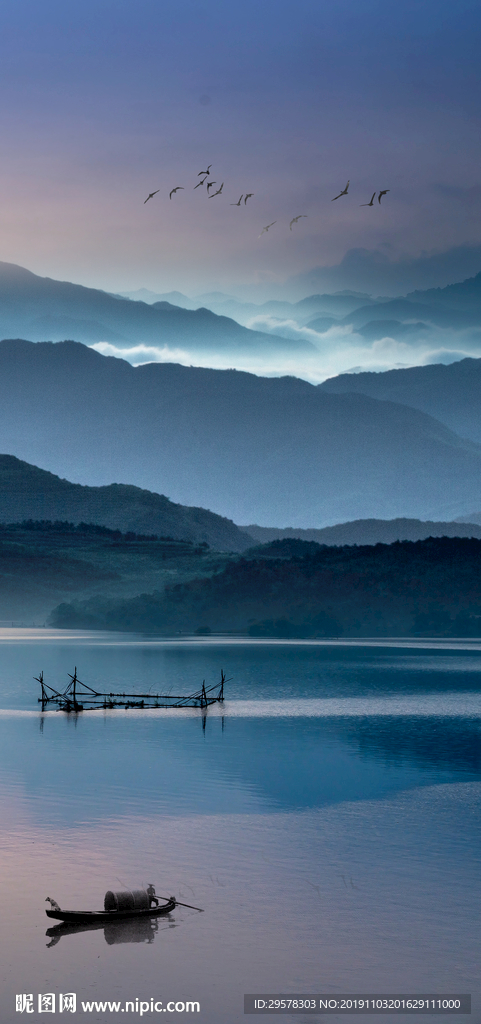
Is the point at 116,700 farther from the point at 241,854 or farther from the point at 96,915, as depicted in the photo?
the point at 96,915

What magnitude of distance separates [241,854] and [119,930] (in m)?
11.2

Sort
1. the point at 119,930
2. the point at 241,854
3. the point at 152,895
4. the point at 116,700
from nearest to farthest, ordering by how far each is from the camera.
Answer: the point at 119,930 < the point at 152,895 < the point at 241,854 < the point at 116,700

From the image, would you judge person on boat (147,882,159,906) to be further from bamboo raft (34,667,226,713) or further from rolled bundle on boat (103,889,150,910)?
bamboo raft (34,667,226,713)

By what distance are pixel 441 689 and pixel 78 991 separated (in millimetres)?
103294

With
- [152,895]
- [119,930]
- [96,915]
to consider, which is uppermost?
[152,895]

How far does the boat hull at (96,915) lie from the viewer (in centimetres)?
3191

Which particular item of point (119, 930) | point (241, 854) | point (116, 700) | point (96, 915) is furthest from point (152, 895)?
point (116, 700)

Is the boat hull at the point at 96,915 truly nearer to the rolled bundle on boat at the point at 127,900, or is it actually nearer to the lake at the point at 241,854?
the rolled bundle on boat at the point at 127,900

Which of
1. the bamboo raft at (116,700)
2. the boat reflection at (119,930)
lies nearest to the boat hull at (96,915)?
the boat reflection at (119,930)

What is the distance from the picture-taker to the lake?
2923cm

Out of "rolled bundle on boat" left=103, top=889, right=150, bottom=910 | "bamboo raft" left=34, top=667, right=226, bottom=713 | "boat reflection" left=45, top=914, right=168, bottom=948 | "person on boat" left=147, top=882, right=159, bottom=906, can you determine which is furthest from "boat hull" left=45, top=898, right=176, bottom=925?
"bamboo raft" left=34, top=667, right=226, bottom=713

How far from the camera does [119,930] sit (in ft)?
105

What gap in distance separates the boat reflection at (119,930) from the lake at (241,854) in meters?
0.12

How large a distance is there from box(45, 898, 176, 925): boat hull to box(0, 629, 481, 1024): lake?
435 mm
